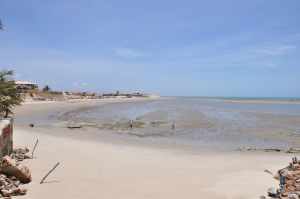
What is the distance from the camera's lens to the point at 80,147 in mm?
16188

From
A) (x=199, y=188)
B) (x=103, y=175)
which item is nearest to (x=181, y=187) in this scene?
(x=199, y=188)

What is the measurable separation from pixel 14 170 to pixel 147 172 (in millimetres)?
4506

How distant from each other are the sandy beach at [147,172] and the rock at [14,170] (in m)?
0.30

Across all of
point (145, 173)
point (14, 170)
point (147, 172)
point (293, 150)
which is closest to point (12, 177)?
point (14, 170)

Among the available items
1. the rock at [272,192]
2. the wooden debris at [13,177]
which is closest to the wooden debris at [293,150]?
the rock at [272,192]

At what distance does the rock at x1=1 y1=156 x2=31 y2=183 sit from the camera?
9148 mm

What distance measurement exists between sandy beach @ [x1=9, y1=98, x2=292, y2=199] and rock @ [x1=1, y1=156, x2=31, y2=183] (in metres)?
0.30

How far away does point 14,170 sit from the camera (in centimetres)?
924

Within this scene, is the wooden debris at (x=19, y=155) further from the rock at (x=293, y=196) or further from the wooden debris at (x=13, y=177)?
the rock at (x=293, y=196)

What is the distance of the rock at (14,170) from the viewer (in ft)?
30.0

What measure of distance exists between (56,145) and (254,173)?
9.89m

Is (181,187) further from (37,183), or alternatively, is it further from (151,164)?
(37,183)

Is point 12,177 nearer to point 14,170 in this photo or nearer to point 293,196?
point 14,170

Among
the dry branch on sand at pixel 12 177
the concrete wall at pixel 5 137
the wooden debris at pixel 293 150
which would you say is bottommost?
the wooden debris at pixel 293 150
